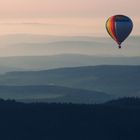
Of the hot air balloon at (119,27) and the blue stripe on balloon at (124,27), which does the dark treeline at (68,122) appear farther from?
the blue stripe on balloon at (124,27)

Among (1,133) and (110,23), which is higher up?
(110,23)

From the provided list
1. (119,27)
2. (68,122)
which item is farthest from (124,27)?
(68,122)

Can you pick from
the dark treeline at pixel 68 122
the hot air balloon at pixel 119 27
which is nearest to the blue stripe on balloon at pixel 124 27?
the hot air balloon at pixel 119 27

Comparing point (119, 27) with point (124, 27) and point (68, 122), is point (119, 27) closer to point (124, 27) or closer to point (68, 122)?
point (124, 27)

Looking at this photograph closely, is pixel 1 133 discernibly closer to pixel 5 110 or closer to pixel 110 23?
pixel 5 110

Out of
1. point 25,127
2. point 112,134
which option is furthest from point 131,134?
point 25,127

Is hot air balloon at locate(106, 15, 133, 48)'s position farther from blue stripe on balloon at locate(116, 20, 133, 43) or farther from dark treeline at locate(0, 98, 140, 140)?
dark treeline at locate(0, 98, 140, 140)
